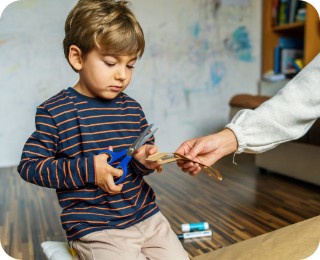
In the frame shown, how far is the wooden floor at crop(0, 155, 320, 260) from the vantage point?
1429 millimetres

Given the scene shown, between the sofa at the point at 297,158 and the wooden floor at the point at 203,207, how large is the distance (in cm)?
5

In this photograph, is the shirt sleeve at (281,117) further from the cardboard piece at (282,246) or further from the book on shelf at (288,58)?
the book on shelf at (288,58)

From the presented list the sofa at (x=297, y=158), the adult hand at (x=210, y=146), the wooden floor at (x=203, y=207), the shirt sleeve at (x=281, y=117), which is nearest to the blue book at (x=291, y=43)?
the sofa at (x=297, y=158)

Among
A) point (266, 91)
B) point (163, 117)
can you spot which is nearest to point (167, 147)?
point (163, 117)

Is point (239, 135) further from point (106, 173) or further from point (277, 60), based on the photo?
point (277, 60)

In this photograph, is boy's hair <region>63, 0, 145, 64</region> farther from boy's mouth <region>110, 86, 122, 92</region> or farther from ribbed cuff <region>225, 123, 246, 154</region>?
ribbed cuff <region>225, 123, 246, 154</region>

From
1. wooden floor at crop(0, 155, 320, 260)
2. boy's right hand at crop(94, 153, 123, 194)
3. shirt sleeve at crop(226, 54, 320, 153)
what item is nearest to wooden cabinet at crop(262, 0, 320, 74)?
wooden floor at crop(0, 155, 320, 260)

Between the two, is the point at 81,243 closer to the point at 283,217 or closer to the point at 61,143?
the point at 61,143

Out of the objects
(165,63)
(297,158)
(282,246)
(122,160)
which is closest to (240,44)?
(165,63)

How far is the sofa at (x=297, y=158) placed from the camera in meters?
1.94

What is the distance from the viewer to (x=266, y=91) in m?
3.14

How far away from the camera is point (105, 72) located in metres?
0.91

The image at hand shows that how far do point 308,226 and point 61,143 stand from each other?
0.69 m

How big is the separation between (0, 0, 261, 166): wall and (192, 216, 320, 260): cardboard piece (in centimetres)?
182
